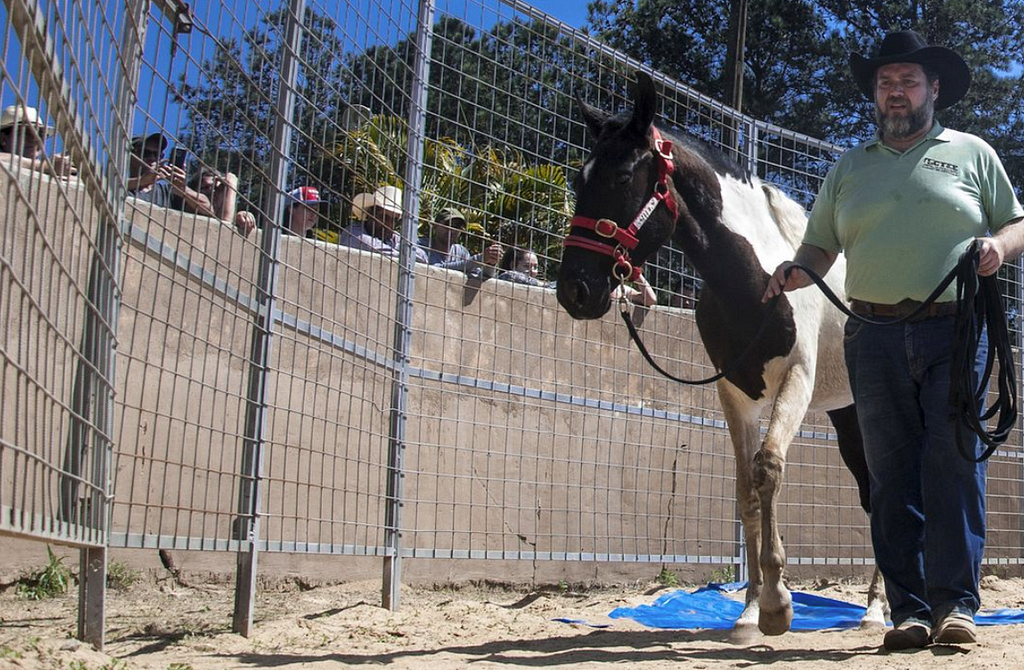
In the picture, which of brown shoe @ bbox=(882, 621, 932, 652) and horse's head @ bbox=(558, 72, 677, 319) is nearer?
brown shoe @ bbox=(882, 621, 932, 652)

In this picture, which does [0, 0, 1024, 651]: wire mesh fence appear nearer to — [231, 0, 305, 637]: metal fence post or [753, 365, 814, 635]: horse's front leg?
[231, 0, 305, 637]: metal fence post

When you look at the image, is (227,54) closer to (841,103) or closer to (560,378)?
(560,378)

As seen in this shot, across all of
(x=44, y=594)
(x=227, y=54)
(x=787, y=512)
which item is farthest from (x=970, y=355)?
(x=787, y=512)

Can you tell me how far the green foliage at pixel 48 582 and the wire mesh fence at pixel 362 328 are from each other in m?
0.33

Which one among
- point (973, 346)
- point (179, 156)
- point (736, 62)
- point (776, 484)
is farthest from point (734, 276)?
point (736, 62)

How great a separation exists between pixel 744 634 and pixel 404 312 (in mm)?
2254

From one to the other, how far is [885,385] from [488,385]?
101 inches

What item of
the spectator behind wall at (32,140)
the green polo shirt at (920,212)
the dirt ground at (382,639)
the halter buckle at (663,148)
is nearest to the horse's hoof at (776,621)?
the dirt ground at (382,639)

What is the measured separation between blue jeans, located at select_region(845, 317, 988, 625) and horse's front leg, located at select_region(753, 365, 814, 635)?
447 millimetres

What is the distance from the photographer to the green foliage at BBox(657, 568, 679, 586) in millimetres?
7699

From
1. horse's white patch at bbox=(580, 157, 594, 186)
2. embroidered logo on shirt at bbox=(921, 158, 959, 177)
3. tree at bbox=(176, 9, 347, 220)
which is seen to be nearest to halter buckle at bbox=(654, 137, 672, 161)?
horse's white patch at bbox=(580, 157, 594, 186)

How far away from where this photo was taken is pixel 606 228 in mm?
4742

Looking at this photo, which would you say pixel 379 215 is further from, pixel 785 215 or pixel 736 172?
pixel 785 215

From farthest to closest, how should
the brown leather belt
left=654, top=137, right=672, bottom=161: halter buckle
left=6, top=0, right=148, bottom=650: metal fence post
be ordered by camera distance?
left=654, top=137, right=672, bottom=161: halter buckle → the brown leather belt → left=6, top=0, right=148, bottom=650: metal fence post
